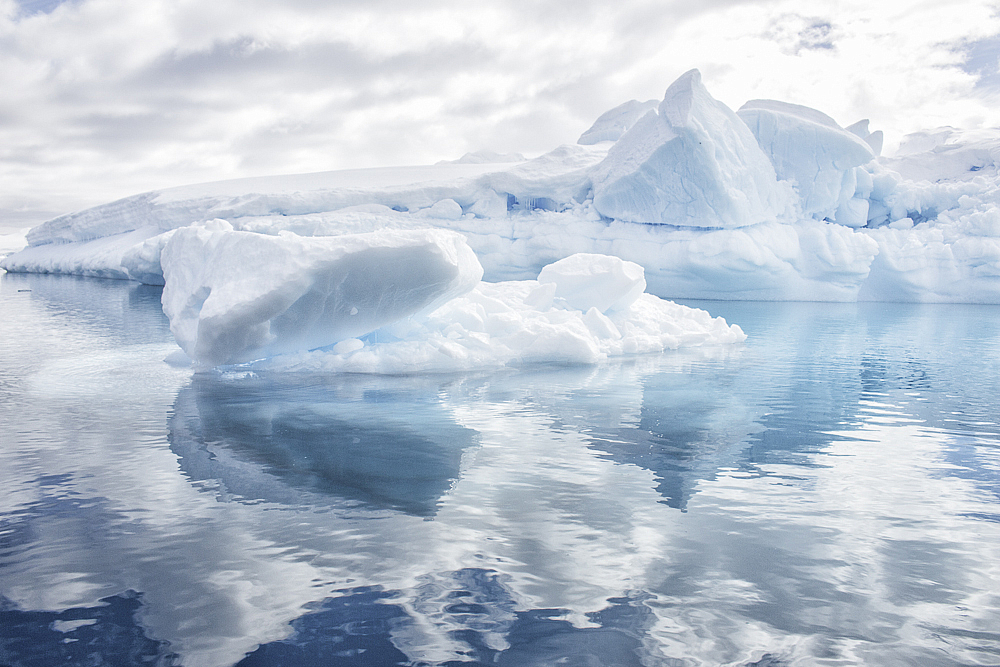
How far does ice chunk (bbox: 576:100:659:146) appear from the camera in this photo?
32250 mm

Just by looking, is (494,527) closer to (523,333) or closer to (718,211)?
(523,333)

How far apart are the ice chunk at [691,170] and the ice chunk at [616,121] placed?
13.2m

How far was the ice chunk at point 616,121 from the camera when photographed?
32250 millimetres

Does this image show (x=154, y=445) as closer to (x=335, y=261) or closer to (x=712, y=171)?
(x=335, y=261)

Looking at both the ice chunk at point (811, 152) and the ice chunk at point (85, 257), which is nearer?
the ice chunk at point (811, 152)

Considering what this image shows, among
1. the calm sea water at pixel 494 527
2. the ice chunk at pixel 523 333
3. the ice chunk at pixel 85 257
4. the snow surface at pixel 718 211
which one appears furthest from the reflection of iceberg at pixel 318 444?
the ice chunk at pixel 85 257

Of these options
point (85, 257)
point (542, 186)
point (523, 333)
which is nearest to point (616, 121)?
point (542, 186)

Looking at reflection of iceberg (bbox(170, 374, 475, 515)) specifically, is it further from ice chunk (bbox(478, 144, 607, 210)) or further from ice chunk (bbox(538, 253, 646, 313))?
ice chunk (bbox(478, 144, 607, 210))

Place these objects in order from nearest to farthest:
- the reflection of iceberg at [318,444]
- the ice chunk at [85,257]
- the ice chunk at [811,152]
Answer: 1. the reflection of iceberg at [318,444]
2. the ice chunk at [811,152]
3. the ice chunk at [85,257]

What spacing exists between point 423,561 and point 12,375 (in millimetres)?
6242

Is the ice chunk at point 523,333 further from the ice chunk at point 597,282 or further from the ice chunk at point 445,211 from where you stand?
the ice chunk at point 445,211

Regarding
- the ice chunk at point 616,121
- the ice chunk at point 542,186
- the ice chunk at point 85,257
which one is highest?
the ice chunk at point 616,121

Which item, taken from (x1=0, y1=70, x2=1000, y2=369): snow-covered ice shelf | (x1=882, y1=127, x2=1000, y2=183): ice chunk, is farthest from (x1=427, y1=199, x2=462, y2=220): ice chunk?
(x1=882, y1=127, x2=1000, y2=183): ice chunk

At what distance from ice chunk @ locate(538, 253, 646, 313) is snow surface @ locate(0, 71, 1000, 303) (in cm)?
882
